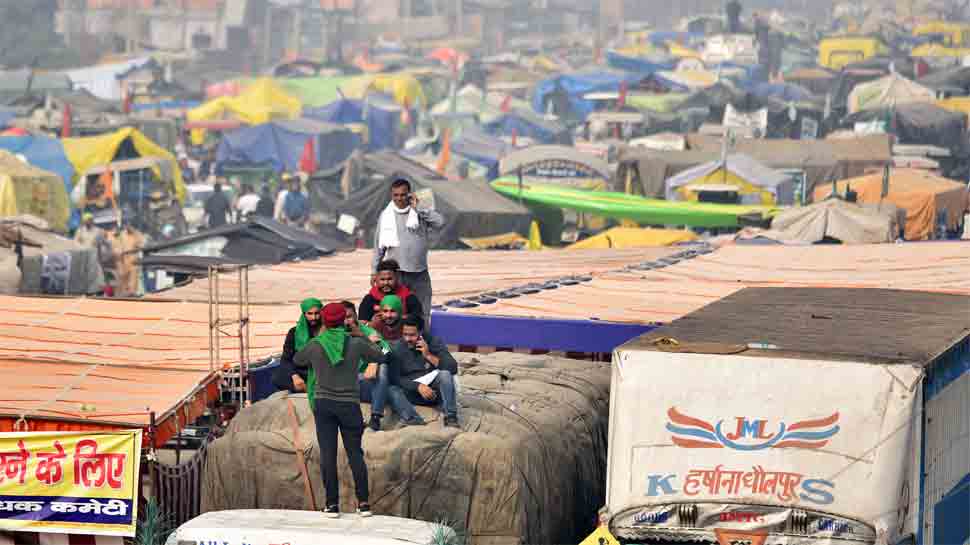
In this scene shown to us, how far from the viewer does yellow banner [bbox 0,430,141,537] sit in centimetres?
1291

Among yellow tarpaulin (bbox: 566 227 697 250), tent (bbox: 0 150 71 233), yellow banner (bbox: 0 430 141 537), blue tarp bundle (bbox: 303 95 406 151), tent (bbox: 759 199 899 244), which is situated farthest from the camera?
blue tarp bundle (bbox: 303 95 406 151)

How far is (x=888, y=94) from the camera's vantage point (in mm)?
81250

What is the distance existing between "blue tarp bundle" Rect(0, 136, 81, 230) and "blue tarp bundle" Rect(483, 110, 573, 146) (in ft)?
122

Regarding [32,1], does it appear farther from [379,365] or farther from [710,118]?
[379,365]

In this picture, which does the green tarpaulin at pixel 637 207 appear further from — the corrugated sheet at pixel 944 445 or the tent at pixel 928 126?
the tent at pixel 928 126

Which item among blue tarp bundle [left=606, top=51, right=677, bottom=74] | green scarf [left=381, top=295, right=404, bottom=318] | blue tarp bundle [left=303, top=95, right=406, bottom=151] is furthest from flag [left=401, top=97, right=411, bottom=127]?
green scarf [left=381, top=295, right=404, bottom=318]

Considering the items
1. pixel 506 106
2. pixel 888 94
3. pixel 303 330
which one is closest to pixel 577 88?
pixel 506 106

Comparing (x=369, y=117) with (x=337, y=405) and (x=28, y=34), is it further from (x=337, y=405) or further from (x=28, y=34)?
(x=28, y=34)

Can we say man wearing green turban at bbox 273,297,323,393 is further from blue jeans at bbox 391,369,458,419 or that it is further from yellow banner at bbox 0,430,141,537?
yellow banner at bbox 0,430,141,537

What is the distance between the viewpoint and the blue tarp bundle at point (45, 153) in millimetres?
44156

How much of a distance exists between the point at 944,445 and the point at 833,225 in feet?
57.3

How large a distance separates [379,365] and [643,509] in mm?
2242

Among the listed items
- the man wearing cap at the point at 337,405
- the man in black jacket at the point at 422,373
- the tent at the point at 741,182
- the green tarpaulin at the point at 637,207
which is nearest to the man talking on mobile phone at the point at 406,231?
the man in black jacket at the point at 422,373

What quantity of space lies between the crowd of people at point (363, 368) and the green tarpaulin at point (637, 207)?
22.9m
